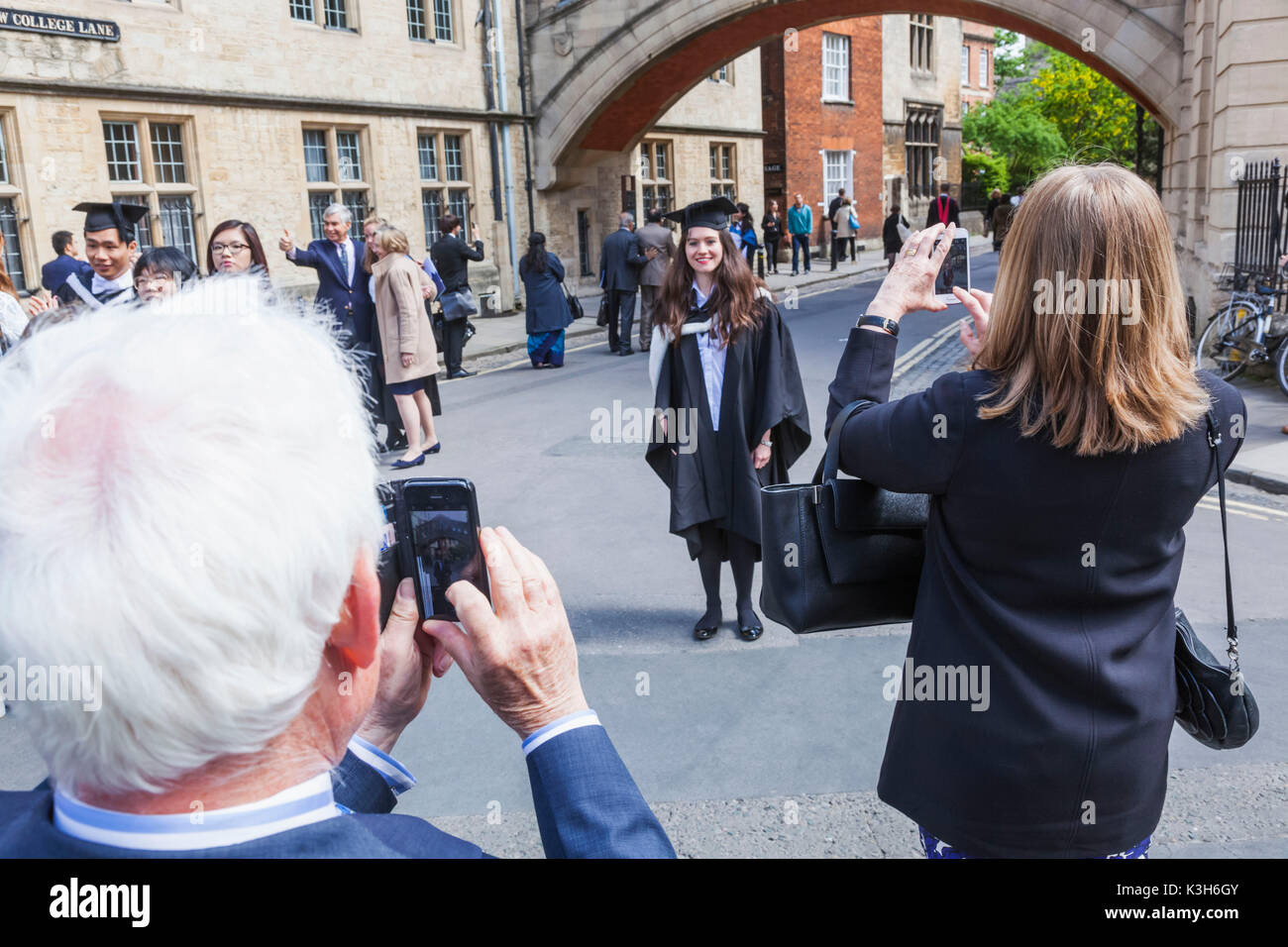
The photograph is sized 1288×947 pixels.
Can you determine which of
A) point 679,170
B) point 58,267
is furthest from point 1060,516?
point 679,170

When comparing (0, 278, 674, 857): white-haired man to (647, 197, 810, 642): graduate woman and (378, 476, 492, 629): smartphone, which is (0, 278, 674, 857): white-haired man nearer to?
(378, 476, 492, 629): smartphone

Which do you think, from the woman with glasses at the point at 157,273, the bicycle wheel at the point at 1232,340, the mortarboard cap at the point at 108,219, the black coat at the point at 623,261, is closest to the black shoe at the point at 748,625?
the woman with glasses at the point at 157,273

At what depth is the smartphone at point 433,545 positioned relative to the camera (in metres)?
1.38

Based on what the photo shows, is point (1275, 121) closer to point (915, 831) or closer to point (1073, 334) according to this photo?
point (915, 831)

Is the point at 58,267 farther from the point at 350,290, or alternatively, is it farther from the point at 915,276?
the point at 915,276

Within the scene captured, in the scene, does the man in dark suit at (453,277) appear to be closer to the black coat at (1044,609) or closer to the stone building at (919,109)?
the black coat at (1044,609)

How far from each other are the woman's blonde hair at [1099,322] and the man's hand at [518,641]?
812 millimetres

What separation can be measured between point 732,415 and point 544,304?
9003mm

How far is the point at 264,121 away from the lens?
1560cm

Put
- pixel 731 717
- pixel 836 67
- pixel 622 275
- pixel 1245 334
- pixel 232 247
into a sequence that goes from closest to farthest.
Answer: pixel 731 717
pixel 232 247
pixel 1245 334
pixel 622 275
pixel 836 67

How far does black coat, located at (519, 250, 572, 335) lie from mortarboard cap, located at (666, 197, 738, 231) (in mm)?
8554

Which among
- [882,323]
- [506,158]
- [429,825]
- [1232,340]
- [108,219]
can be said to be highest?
[506,158]

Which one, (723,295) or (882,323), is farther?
(723,295)

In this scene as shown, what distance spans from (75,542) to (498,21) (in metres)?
20.6
